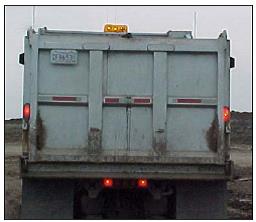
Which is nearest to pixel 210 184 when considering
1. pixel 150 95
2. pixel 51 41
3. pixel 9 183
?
pixel 150 95

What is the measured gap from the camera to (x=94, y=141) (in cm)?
724

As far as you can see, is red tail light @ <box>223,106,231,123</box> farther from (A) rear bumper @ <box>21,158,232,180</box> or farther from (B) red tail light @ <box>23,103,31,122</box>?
(B) red tail light @ <box>23,103,31,122</box>

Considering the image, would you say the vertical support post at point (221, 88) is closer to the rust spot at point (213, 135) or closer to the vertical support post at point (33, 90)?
the rust spot at point (213, 135)

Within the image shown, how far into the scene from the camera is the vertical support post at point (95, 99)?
7242 mm

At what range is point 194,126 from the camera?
24.3 ft

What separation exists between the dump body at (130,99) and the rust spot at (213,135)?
0.04ft

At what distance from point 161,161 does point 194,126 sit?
0.60 m

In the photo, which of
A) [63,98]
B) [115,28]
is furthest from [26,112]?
[115,28]

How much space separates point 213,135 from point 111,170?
4.10 feet

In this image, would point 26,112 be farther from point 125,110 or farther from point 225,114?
point 225,114

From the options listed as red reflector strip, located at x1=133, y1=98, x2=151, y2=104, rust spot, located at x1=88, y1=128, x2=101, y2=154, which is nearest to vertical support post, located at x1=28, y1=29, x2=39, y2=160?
rust spot, located at x1=88, y1=128, x2=101, y2=154

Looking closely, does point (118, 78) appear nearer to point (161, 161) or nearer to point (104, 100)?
point (104, 100)

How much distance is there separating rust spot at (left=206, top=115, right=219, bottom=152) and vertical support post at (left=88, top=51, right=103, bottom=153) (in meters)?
1.26

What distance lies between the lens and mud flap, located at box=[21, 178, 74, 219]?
7629mm
